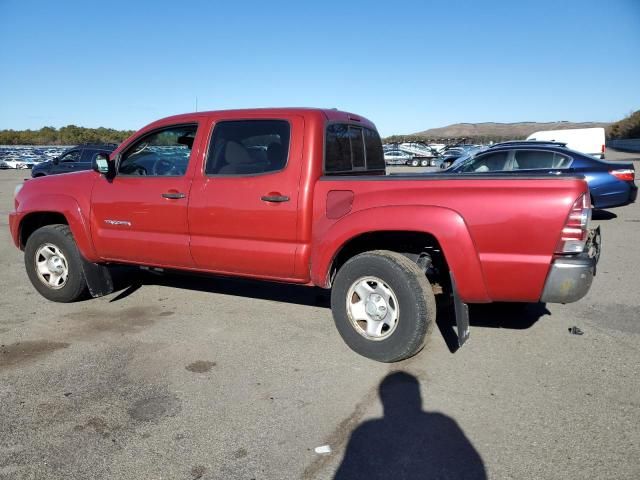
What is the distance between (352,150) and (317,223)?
1.11m

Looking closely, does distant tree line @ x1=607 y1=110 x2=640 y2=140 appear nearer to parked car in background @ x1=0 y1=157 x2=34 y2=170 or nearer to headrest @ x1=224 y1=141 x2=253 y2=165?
parked car in background @ x1=0 y1=157 x2=34 y2=170

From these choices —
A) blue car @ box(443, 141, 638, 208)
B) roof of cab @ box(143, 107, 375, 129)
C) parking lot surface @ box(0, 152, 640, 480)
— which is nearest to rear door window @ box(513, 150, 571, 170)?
blue car @ box(443, 141, 638, 208)

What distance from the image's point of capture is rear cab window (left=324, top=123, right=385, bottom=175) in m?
4.46

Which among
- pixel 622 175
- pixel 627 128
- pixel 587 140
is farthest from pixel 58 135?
pixel 622 175

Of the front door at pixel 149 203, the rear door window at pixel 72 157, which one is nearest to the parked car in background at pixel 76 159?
the rear door window at pixel 72 157

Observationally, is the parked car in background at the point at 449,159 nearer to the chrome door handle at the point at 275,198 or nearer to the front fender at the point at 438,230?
the chrome door handle at the point at 275,198

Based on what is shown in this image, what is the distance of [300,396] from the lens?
11.3 ft

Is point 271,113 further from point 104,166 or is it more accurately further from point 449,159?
point 449,159

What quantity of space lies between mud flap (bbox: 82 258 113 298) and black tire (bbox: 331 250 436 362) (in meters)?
2.83

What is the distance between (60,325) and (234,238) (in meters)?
1.95

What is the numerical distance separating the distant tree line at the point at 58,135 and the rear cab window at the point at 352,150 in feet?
359

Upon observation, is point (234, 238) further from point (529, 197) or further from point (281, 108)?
point (529, 197)

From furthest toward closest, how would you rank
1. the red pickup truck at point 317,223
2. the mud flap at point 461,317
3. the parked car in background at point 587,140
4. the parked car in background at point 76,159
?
the parked car in background at point 587,140 → the parked car in background at point 76,159 → the mud flap at point 461,317 → the red pickup truck at point 317,223

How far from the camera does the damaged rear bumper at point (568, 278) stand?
335 cm
